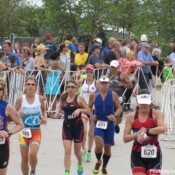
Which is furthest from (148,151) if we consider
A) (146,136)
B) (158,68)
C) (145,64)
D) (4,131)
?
(158,68)

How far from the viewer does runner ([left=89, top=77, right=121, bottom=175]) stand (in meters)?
11.2

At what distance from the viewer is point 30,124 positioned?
10.3 meters

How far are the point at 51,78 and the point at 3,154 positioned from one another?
900cm

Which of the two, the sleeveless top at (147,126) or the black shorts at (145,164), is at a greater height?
the sleeveless top at (147,126)

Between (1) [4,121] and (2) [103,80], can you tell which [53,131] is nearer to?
(2) [103,80]

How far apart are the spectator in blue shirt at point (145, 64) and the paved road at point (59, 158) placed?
129 inches

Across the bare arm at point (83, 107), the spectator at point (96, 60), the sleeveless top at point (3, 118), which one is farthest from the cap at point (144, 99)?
the spectator at point (96, 60)

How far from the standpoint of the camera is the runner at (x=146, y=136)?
27.5 ft

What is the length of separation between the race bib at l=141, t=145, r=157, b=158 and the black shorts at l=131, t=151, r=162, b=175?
0.27 ft

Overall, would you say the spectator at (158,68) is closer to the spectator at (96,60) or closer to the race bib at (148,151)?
the spectator at (96,60)

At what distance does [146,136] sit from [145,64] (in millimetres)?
9922

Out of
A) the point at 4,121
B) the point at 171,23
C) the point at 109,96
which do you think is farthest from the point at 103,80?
the point at 171,23

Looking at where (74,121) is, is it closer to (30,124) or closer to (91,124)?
(30,124)

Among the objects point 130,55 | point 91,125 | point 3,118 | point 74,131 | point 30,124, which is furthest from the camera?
point 130,55
